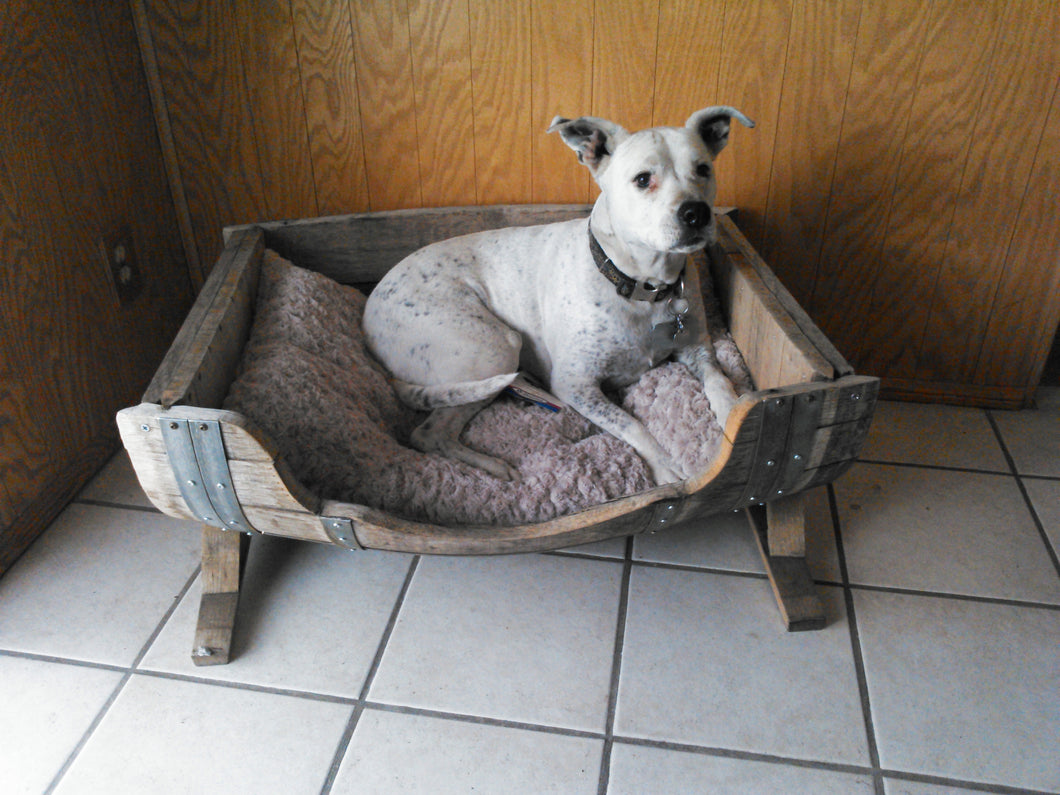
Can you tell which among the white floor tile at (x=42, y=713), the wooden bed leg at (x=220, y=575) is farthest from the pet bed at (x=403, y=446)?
the white floor tile at (x=42, y=713)

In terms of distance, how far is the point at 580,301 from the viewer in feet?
6.05

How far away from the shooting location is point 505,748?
138cm

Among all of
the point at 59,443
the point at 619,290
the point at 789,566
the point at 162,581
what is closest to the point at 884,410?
the point at 789,566

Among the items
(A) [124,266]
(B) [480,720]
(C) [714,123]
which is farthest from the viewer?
(A) [124,266]

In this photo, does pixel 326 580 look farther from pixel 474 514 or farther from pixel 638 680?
pixel 638 680

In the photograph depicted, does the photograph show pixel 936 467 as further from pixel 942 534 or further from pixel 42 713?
pixel 42 713

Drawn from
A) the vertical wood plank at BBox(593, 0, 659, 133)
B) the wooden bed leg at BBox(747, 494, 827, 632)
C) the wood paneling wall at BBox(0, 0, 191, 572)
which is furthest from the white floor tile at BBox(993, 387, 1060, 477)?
the wood paneling wall at BBox(0, 0, 191, 572)

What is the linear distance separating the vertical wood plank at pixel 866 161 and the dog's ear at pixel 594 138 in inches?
26.9

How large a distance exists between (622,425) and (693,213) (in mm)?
490

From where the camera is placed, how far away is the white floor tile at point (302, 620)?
1.52 m

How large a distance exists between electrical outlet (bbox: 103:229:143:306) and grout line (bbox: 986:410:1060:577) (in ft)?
7.55

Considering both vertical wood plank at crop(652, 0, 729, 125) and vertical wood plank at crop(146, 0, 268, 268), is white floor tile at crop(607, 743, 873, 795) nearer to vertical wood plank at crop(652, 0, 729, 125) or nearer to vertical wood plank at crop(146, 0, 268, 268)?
vertical wood plank at crop(652, 0, 729, 125)

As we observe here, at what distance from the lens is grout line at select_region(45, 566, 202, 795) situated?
1354 millimetres

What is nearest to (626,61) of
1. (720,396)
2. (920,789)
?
(720,396)
